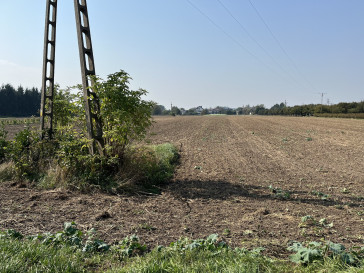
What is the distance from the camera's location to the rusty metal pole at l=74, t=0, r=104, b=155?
8328 mm

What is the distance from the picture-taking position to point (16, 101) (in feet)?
303

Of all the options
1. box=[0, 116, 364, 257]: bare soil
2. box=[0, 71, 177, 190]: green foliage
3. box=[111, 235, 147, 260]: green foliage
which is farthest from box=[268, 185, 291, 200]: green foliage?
box=[111, 235, 147, 260]: green foliage

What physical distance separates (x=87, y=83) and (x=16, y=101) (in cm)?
9627

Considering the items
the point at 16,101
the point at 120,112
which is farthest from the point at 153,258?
the point at 16,101

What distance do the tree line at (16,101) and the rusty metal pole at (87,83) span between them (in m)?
87.2

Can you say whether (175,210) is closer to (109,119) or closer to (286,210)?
(286,210)

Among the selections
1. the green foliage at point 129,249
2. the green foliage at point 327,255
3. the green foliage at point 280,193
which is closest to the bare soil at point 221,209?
the green foliage at point 280,193

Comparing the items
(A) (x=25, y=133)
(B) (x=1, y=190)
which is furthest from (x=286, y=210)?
(A) (x=25, y=133)

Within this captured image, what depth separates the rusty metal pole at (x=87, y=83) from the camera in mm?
8328

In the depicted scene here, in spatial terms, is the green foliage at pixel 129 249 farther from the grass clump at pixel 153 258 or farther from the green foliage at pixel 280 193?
the green foliage at pixel 280 193

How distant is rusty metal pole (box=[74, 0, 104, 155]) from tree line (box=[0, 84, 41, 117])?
8724 cm

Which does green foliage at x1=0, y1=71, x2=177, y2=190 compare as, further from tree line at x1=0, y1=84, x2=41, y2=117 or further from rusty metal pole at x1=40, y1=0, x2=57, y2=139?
tree line at x1=0, y1=84, x2=41, y2=117

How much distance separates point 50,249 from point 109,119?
15.9ft

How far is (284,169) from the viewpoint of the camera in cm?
1176
